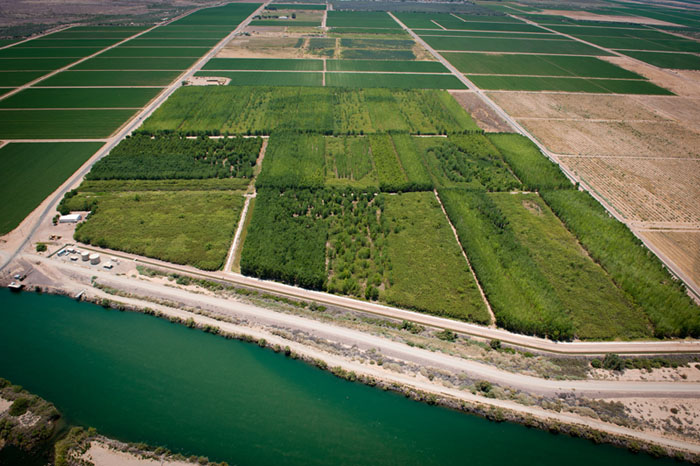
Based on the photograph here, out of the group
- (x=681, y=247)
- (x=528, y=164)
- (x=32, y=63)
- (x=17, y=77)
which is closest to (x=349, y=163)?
(x=528, y=164)

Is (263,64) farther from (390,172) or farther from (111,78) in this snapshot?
(390,172)

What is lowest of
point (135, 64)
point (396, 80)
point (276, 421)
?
point (276, 421)

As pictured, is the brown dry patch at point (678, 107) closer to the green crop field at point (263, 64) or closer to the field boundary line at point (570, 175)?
the field boundary line at point (570, 175)

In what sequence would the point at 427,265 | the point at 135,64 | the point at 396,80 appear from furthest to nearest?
the point at 135,64 < the point at 396,80 < the point at 427,265

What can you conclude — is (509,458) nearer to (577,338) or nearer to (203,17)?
(577,338)

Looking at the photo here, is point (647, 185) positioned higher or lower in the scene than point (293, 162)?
lower

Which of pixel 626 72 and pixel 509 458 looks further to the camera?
pixel 626 72

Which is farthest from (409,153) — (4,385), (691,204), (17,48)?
(17,48)

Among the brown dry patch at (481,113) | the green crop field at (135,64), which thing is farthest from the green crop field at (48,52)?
the brown dry patch at (481,113)
